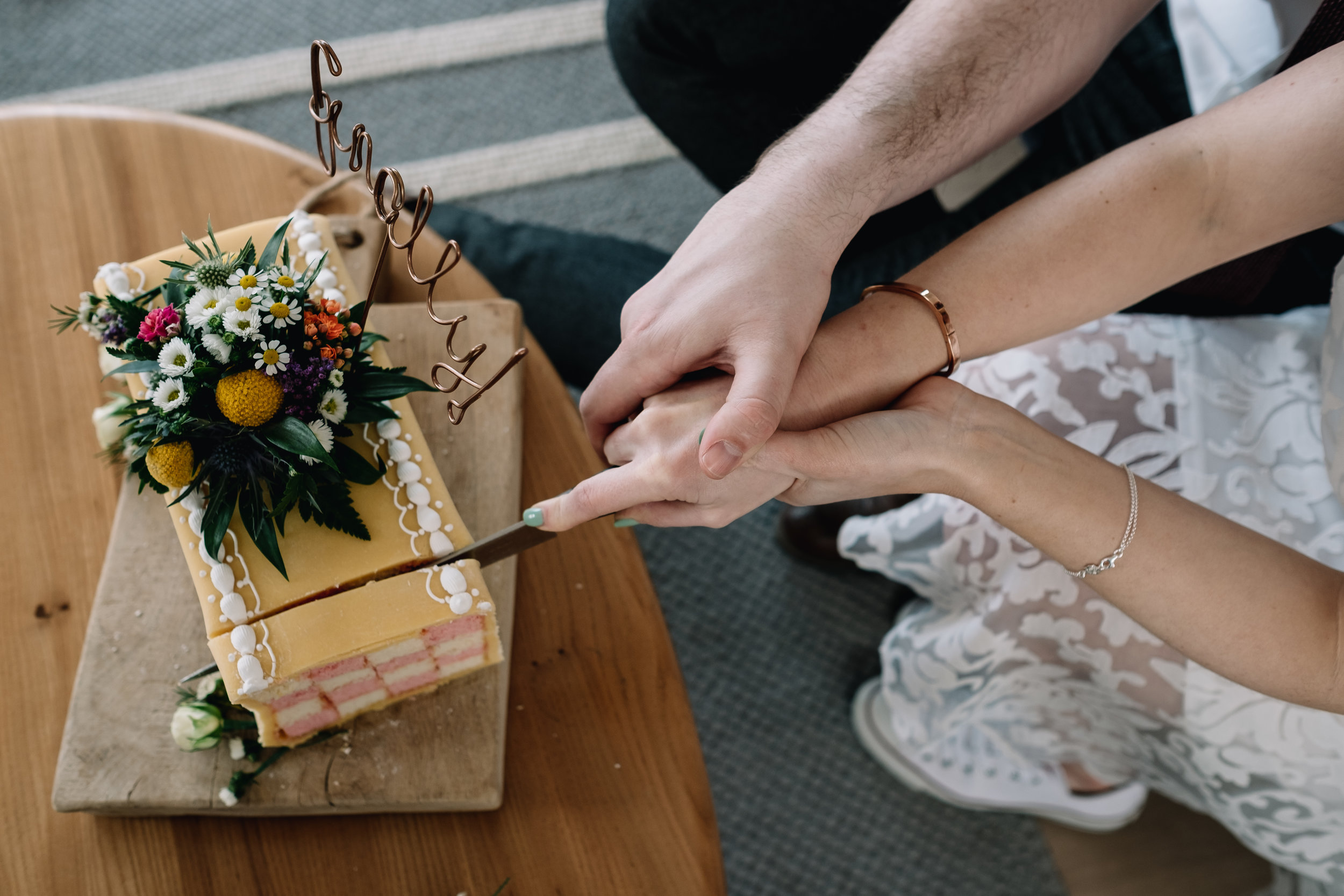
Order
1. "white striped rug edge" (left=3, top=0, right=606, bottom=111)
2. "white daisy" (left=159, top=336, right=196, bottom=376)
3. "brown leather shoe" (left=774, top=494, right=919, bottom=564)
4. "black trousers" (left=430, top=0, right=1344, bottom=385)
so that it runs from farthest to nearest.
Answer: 1. "white striped rug edge" (left=3, top=0, right=606, bottom=111)
2. "brown leather shoe" (left=774, top=494, right=919, bottom=564)
3. "black trousers" (left=430, top=0, right=1344, bottom=385)
4. "white daisy" (left=159, top=336, right=196, bottom=376)

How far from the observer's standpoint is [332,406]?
65 centimetres

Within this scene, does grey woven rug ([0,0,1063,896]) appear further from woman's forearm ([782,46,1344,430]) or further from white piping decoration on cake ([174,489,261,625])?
white piping decoration on cake ([174,489,261,625])

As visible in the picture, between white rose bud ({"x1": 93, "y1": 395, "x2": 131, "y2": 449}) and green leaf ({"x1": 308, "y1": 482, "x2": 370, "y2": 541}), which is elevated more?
white rose bud ({"x1": 93, "y1": 395, "x2": 131, "y2": 449})

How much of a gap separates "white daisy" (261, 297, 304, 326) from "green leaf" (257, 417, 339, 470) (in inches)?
2.9

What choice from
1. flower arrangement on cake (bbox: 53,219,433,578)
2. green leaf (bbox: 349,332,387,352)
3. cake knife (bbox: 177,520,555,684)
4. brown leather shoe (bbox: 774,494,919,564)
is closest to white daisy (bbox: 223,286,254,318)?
flower arrangement on cake (bbox: 53,219,433,578)

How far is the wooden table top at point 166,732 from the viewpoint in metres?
0.75

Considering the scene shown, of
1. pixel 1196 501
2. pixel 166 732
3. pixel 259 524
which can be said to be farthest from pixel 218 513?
pixel 1196 501

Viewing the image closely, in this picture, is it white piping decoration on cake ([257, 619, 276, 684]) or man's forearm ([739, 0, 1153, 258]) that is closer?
white piping decoration on cake ([257, 619, 276, 684])

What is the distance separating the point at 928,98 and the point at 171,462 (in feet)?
2.49

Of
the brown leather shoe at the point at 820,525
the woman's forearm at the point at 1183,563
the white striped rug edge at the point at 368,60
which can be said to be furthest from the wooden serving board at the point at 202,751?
the white striped rug edge at the point at 368,60

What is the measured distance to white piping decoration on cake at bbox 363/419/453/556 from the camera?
70cm

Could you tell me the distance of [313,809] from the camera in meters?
0.74

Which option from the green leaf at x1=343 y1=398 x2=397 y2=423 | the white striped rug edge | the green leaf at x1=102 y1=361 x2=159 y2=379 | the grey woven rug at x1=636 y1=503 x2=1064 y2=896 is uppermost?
the white striped rug edge

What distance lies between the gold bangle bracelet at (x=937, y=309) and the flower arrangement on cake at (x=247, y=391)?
17.7 inches
